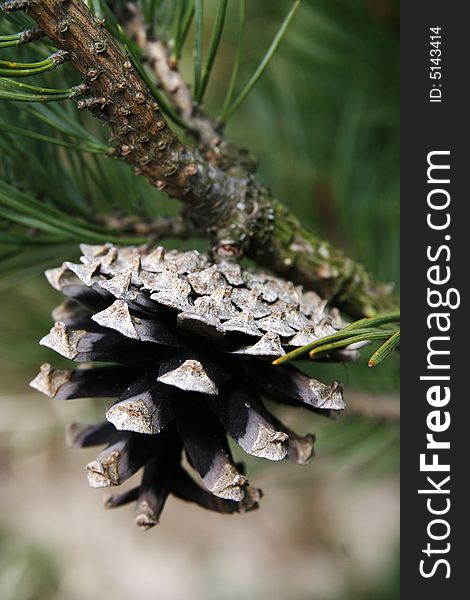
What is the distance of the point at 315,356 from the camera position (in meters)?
0.36

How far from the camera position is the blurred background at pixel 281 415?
683 millimetres

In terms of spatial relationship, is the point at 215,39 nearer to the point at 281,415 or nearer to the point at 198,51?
the point at 198,51

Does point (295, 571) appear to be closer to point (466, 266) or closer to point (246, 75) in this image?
point (246, 75)

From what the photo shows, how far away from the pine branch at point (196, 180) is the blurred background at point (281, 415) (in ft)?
0.24

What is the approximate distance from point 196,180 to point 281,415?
0.44 m

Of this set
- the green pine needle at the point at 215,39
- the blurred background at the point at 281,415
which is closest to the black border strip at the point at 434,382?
the blurred background at the point at 281,415

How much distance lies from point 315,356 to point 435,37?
0.30 metres

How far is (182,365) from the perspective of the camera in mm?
337

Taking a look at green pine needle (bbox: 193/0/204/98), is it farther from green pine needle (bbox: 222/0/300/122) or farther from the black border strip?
the black border strip

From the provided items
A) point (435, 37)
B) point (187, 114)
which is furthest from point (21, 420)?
point (435, 37)

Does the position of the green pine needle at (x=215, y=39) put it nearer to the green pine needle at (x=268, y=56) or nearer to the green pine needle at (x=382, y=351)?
the green pine needle at (x=268, y=56)

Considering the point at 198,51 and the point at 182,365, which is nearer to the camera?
the point at 182,365

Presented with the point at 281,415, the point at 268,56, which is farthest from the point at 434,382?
the point at 281,415

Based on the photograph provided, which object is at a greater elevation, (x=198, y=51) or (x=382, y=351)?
(x=198, y=51)
